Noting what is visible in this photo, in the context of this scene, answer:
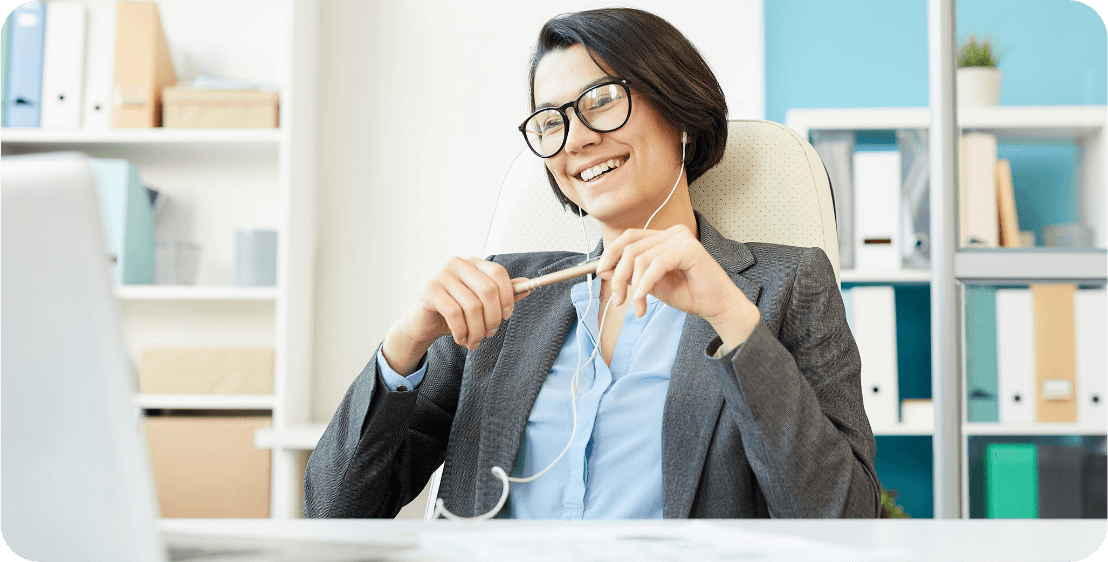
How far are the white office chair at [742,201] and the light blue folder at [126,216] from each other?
4.12ft

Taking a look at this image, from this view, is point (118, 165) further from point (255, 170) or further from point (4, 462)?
point (4, 462)

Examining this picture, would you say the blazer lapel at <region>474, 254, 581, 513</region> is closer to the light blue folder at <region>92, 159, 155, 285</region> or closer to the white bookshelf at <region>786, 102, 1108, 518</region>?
the white bookshelf at <region>786, 102, 1108, 518</region>

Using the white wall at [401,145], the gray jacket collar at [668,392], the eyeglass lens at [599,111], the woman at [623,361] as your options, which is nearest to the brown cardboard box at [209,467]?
the white wall at [401,145]

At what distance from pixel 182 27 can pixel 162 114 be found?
1.07ft

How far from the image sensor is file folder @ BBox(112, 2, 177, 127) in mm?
2045

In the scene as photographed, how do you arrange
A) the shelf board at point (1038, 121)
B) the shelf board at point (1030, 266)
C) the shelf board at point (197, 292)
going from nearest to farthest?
the shelf board at point (1030, 266)
the shelf board at point (1038, 121)
the shelf board at point (197, 292)

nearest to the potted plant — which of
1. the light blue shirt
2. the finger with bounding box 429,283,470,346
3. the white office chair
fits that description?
the white office chair

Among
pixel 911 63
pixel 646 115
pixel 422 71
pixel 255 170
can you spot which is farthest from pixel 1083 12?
pixel 255 170

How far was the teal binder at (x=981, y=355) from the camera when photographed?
1.53 meters

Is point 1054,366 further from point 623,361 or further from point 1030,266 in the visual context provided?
point 623,361

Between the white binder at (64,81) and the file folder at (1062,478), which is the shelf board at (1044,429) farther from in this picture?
the white binder at (64,81)

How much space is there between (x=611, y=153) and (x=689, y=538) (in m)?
0.68

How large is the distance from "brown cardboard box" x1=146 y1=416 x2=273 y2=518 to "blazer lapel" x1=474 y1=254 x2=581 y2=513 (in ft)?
4.14

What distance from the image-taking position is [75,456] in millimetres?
289
